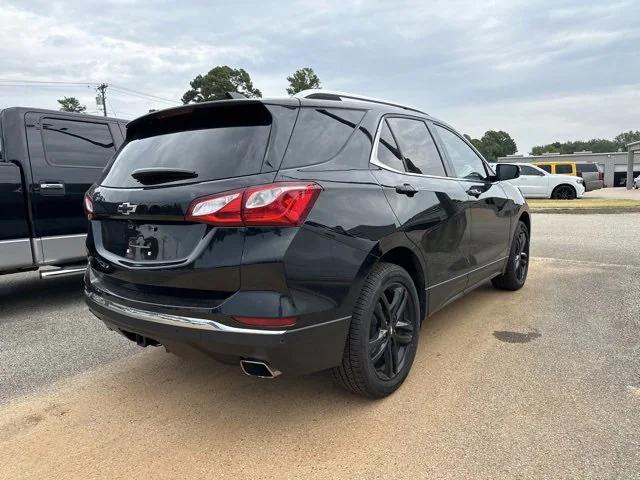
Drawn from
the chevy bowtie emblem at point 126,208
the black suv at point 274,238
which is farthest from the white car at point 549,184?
the chevy bowtie emblem at point 126,208

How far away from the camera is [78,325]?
4539 mm

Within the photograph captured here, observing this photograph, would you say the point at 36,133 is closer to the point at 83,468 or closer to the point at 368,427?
the point at 83,468

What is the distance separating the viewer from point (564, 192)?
20.4 meters

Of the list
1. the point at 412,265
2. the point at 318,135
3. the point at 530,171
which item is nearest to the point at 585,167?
the point at 530,171

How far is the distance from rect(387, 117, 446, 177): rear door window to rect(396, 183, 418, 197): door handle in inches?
6.9

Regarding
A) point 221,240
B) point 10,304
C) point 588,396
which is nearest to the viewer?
point 221,240

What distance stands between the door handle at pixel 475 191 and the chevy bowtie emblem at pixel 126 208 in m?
2.58

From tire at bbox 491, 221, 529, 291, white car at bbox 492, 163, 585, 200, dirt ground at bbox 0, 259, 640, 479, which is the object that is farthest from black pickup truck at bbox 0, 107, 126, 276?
white car at bbox 492, 163, 585, 200

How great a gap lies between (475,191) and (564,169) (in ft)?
70.4

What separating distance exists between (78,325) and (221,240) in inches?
117

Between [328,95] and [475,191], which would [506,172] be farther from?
[328,95]

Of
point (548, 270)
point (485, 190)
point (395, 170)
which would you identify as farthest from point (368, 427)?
point (548, 270)

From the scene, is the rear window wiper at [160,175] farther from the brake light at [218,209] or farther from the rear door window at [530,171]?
the rear door window at [530,171]

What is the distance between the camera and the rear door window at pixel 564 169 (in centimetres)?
2250
